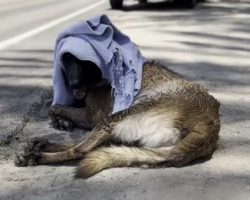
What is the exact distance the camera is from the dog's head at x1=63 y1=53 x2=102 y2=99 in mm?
4824

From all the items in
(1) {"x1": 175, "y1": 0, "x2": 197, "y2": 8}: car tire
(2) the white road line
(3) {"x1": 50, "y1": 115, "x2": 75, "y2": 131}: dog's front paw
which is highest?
(3) {"x1": 50, "y1": 115, "x2": 75, "y2": 131}: dog's front paw

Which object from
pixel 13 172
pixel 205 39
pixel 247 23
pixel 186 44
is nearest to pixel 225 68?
pixel 186 44

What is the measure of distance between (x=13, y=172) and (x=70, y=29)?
1.40 meters

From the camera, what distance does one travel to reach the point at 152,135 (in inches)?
168

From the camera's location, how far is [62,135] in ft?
16.7

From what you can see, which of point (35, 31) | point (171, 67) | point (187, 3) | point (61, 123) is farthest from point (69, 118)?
point (187, 3)

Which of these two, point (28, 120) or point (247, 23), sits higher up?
point (28, 120)

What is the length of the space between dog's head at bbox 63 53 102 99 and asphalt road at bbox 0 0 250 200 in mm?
443

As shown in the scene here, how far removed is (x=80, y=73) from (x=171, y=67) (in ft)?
12.0

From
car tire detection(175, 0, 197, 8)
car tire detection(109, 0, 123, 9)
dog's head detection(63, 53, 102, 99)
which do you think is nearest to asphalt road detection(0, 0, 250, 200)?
dog's head detection(63, 53, 102, 99)

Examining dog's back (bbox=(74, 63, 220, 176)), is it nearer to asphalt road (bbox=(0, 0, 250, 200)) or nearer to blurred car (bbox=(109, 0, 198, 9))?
asphalt road (bbox=(0, 0, 250, 200))

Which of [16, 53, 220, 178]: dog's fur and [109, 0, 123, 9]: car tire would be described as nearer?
[16, 53, 220, 178]: dog's fur

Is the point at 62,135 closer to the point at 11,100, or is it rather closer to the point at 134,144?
the point at 134,144

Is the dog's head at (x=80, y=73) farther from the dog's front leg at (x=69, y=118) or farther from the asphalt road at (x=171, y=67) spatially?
the asphalt road at (x=171, y=67)
